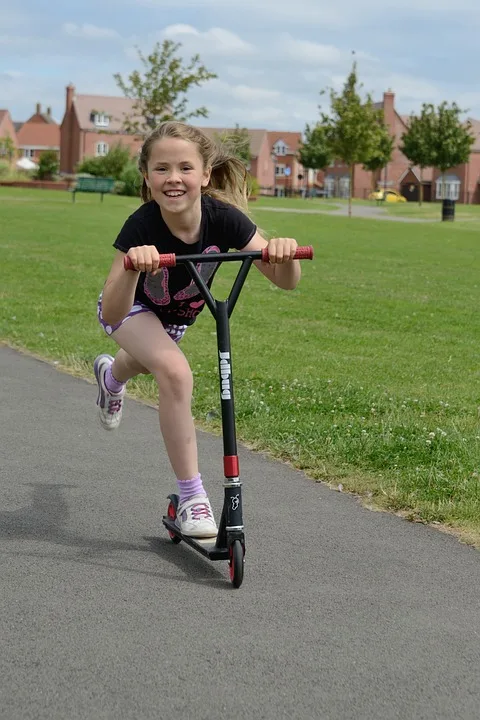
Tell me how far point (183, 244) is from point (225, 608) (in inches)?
63.2

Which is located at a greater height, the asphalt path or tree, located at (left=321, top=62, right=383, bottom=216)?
tree, located at (left=321, top=62, right=383, bottom=216)

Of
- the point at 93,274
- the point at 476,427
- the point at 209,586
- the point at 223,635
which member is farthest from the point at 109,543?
the point at 93,274

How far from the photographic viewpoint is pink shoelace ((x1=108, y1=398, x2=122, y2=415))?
5.52 m

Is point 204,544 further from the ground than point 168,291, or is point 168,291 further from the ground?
point 168,291

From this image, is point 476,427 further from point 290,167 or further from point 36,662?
point 290,167

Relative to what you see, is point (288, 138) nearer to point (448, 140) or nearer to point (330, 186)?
point (330, 186)

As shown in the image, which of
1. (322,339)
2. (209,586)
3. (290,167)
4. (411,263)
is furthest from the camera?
(290,167)

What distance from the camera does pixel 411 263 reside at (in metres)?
21.3

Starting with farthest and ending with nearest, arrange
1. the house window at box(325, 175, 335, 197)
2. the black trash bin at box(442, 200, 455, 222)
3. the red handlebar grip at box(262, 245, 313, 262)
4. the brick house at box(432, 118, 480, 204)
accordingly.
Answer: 1. the house window at box(325, 175, 335, 197)
2. the brick house at box(432, 118, 480, 204)
3. the black trash bin at box(442, 200, 455, 222)
4. the red handlebar grip at box(262, 245, 313, 262)

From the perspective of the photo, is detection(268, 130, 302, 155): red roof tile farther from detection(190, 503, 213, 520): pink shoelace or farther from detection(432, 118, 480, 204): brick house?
detection(190, 503, 213, 520): pink shoelace

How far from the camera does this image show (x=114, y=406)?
5527 mm

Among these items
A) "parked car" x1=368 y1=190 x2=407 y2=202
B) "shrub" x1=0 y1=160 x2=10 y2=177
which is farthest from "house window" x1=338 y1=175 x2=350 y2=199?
"shrub" x1=0 y1=160 x2=10 y2=177

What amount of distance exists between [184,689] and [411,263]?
18842 millimetres

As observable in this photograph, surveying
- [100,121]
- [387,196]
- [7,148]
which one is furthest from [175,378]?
[100,121]
